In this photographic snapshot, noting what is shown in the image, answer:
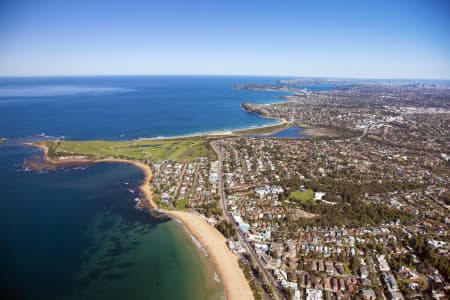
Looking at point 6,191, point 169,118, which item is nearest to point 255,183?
point 6,191

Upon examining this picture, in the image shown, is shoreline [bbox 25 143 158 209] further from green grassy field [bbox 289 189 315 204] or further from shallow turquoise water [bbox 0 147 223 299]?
green grassy field [bbox 289 189 315 204]

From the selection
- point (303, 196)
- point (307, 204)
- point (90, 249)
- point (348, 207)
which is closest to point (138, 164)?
point (90, 249)

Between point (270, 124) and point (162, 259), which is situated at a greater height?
point (270, 124)

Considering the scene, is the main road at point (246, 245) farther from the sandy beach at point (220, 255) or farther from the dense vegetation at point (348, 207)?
the dense vegetation at point (348, 207)

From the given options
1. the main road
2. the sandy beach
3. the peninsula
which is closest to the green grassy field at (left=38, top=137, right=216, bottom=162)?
the peninsula

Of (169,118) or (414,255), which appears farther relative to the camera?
(169,118)

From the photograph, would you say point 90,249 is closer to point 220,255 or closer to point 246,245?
point 220,255

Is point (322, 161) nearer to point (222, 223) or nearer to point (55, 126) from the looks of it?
point (222, 223)
